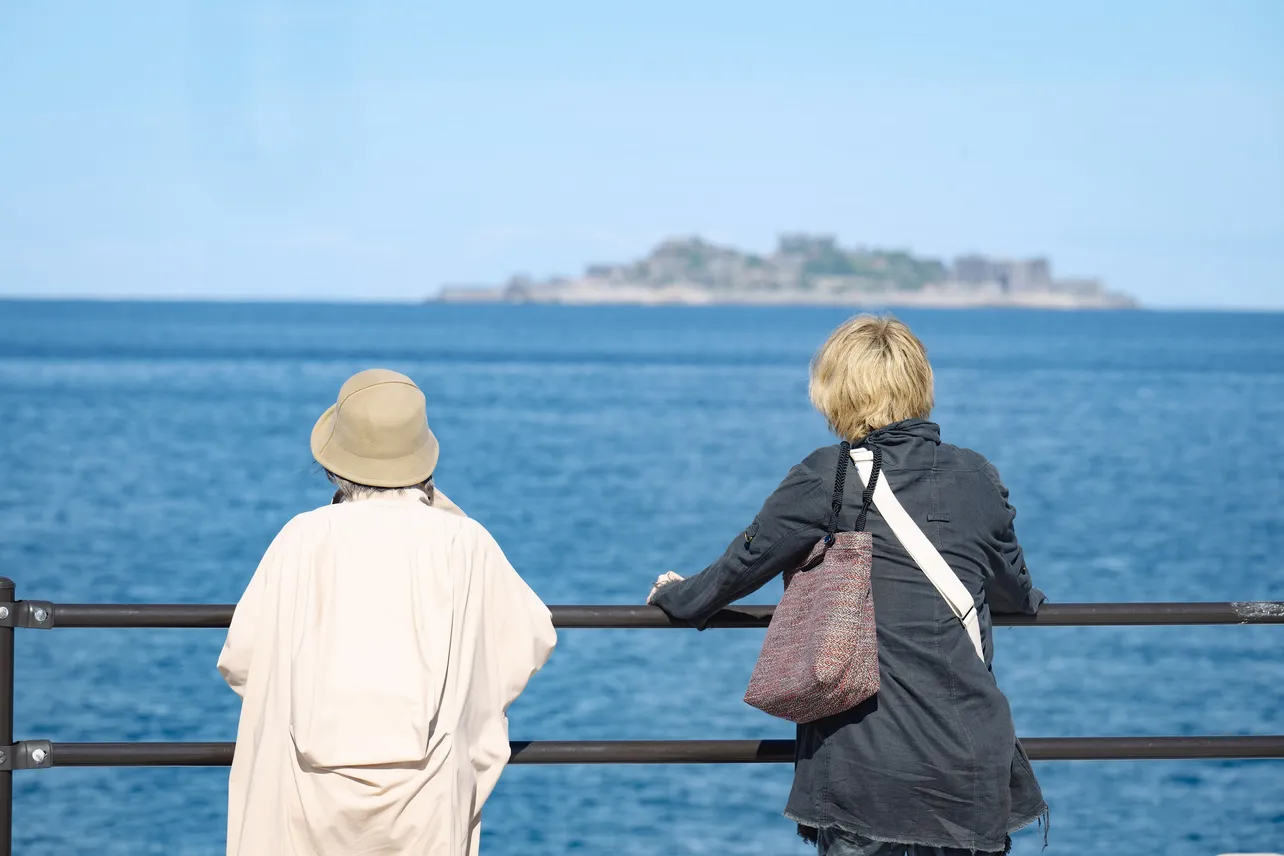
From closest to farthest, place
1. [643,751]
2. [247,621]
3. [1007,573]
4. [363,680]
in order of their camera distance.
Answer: [363,680], [247,621], [1007,573], [643,751]

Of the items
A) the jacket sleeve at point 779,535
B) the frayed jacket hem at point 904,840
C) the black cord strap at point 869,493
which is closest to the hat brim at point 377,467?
the jacket sleeve at point 779,535

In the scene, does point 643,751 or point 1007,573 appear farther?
point 643,751

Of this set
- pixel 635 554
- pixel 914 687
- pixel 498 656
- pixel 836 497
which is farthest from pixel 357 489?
pixel 635 554

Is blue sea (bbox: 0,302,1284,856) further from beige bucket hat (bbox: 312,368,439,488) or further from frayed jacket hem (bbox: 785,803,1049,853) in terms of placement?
frayed jacket hem (bbox: 785,803,1049,853)

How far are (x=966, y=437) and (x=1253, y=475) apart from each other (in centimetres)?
853

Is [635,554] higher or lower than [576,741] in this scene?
lower

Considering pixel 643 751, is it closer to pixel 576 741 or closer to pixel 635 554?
pixel 576 741

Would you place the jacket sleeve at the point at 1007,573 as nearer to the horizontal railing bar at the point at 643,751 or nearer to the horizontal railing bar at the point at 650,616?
the horizontal railing bar at the point at 650,616

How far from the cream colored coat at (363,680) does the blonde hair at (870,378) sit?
76 cm

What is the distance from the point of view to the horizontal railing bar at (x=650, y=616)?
2.92 meters

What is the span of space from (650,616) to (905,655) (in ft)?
1.97

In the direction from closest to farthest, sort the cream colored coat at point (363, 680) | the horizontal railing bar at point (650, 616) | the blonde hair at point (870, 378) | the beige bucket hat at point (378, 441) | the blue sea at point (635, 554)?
the cream colored coat at point (363, 680), the beige bucket hat at point (378, 441), the blonde hair at point (870, 378), the horizontal railing bar at point (650, 616), the blue sea at point (635, 554)

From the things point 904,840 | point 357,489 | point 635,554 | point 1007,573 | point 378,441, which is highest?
point 378,441

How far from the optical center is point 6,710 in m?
2.99
